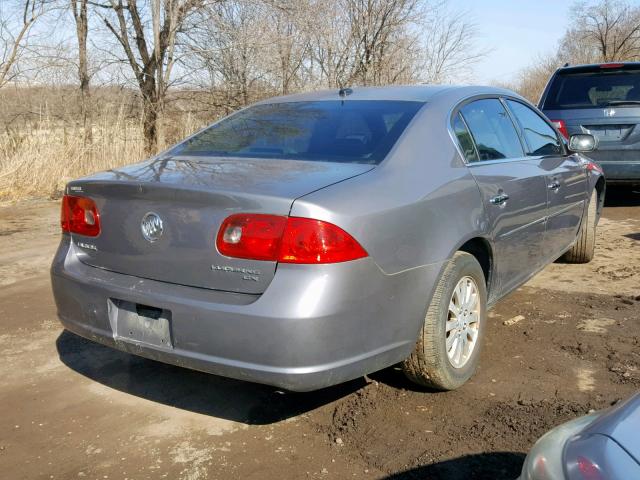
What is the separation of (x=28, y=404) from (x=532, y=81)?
118 ft

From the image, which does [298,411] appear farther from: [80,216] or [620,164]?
[620,164]

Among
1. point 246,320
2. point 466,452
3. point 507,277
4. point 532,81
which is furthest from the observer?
point 532,81

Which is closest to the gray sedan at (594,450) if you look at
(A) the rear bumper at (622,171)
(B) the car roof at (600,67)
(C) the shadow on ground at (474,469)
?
(C) the shadow on ground at (474,469)

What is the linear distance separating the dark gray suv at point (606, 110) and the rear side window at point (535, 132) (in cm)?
297

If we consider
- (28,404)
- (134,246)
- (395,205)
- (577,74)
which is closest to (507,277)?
(395,205)

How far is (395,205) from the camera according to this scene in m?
2.82

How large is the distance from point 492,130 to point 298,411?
6.82 feet

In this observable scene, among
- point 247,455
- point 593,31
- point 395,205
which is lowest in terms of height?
point 247,455

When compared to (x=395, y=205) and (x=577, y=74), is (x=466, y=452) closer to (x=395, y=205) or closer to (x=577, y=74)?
(x=395, y=205)

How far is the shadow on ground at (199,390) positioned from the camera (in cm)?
321

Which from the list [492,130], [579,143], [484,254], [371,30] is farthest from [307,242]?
[371,30]

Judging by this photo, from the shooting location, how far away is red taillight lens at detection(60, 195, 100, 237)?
3.12 metres

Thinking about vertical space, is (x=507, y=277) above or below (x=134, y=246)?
below

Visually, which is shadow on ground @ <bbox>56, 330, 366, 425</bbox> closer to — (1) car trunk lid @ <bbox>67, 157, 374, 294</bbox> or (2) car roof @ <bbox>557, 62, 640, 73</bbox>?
(1) car trunk lid @ <bbox>67, 157, 374, 294</bbox>
